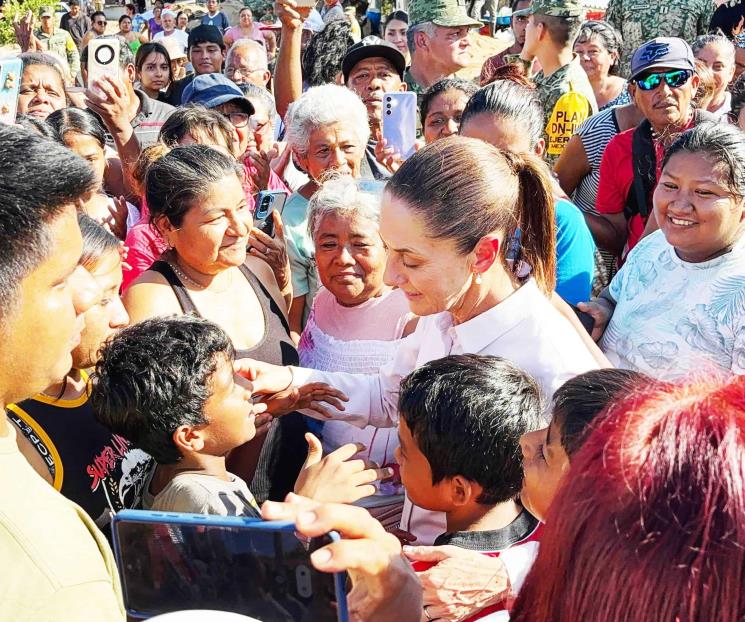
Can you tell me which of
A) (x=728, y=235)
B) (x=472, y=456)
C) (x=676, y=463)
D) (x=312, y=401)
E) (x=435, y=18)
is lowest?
(x=312, y=401)

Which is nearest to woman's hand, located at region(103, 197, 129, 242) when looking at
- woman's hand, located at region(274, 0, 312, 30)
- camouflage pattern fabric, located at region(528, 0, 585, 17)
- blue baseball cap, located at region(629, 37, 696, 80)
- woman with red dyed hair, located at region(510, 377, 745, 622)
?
woman's hand, located at region(274, 0, 312, 30)

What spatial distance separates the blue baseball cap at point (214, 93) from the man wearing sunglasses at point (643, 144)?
86.3 inches

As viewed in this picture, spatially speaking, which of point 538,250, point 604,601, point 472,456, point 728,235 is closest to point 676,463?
point 604,601

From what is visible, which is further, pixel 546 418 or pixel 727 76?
pixel 727 76

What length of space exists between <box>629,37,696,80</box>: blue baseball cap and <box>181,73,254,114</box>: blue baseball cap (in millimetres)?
2244

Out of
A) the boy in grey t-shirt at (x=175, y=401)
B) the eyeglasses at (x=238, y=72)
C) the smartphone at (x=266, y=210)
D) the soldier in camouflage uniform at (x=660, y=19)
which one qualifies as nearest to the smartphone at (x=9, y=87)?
the smartphone at (x=266, y=210)

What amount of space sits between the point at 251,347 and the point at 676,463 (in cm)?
198

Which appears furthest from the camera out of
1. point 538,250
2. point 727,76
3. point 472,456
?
point 727,76

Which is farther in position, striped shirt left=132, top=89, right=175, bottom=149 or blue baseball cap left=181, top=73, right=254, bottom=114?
striped shirt left=132, top=89, right=175, bottom=149

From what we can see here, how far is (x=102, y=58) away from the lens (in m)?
4.18

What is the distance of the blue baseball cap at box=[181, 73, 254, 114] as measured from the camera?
16.0 feet

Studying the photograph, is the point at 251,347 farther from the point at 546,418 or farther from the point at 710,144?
the point at 710,144

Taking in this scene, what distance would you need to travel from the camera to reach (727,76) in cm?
571

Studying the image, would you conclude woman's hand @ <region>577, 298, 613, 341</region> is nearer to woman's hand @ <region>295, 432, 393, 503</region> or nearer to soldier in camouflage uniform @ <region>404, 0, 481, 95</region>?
woman's hand @ <region>295, 432, 393, 503</region>
